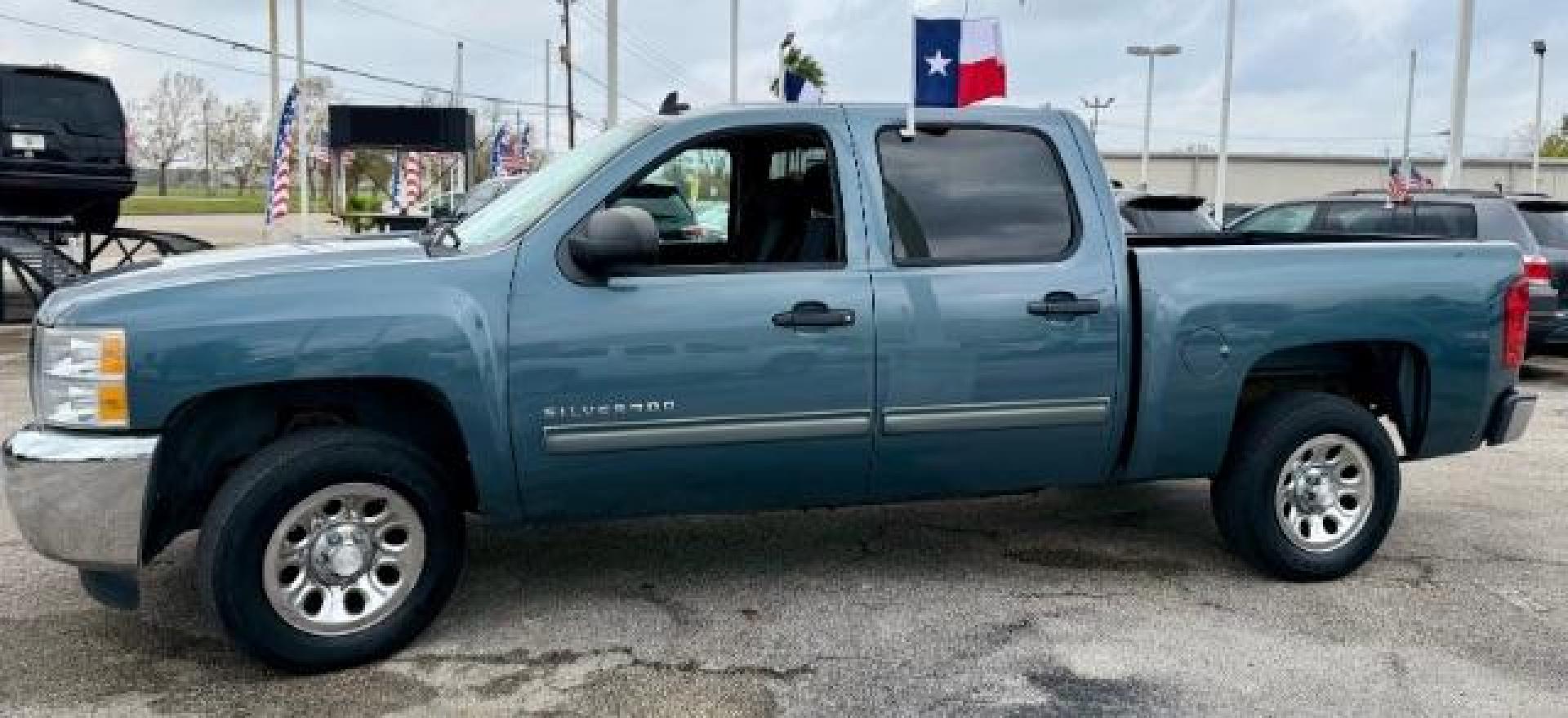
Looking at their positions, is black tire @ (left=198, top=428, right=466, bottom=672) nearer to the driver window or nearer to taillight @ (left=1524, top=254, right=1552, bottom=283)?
the driver window

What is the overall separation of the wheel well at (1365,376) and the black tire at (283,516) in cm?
307

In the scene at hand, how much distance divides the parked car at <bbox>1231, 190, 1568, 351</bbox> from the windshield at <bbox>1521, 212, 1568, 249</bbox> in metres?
0.02

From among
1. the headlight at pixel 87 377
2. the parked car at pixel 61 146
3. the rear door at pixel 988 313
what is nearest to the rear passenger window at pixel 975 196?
the rear door at pixel 988 313

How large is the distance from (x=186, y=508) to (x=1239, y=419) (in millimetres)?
3839

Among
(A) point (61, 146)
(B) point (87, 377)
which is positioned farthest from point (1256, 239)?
(A) point (61, 146)

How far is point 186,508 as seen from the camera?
4223 mm

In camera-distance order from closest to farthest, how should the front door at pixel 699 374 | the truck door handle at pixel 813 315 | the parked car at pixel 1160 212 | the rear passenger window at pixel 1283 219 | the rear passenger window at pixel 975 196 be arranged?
the front door at pixel 699 374
the truck door handle at pixel 813 315
the rear passenger window at pixel 975 196
the parked car at pixel 1160 212
the rear passenger window at pixel 1283 219

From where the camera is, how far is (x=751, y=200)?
17.2ft

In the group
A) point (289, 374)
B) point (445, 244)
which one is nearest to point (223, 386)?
Result: point (289, 374)

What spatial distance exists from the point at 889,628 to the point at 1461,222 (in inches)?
319

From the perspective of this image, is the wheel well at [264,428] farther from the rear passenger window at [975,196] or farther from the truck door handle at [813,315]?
the rear passenger window at [975,196]

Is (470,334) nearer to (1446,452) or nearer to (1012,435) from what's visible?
(1012,435)

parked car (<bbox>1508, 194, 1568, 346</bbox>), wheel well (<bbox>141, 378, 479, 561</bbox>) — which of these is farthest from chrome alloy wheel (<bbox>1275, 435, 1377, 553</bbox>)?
parked car (<bbox>1508, 194, 1568, 346</bbox>)

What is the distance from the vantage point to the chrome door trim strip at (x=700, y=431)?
421cm
